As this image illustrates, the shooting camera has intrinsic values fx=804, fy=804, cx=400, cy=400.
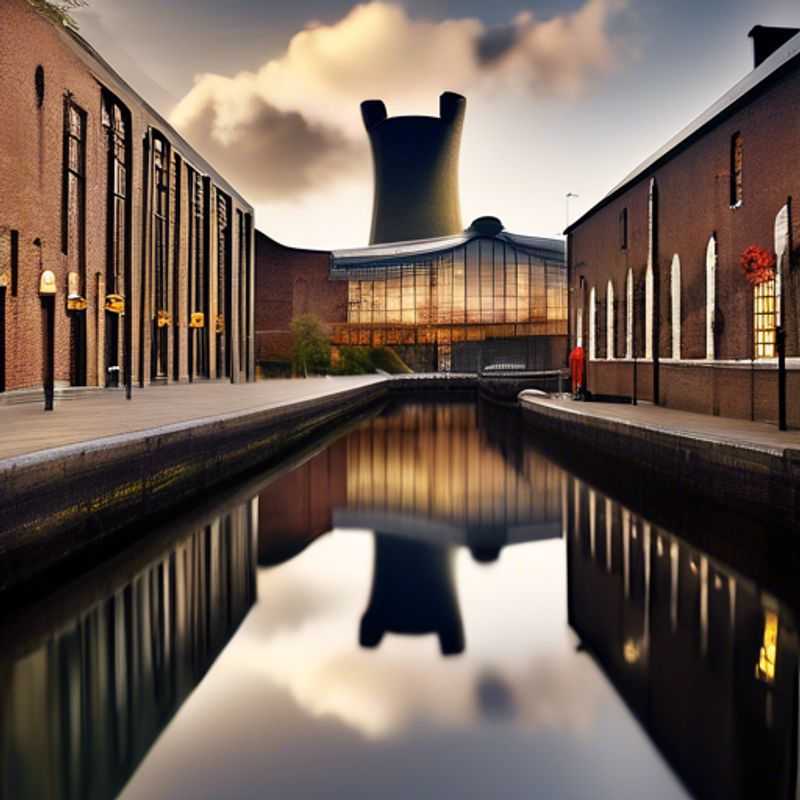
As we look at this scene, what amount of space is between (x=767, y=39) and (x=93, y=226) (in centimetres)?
2189

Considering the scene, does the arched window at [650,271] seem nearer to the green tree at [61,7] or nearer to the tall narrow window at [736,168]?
the tall narrow window at [736,168]

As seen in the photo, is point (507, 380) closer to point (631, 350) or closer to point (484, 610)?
point (631, 350)

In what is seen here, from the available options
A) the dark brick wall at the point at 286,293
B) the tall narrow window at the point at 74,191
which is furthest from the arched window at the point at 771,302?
the dark brick wall at the point at 286,293

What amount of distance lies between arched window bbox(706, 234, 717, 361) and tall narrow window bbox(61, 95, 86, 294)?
18.4 m

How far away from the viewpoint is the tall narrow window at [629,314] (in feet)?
86.4

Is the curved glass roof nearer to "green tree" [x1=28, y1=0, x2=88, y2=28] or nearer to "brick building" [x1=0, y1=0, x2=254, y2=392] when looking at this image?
"brick building" [x1=0, y1=0, x2=254, y2=392]

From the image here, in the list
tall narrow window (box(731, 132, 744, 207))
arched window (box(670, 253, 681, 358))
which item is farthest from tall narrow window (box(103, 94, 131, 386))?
tall narrow window (box(731, 132, 744, 207))

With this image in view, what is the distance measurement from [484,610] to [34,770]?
3.63 meters

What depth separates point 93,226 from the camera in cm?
2738

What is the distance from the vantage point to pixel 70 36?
2508 centimetres

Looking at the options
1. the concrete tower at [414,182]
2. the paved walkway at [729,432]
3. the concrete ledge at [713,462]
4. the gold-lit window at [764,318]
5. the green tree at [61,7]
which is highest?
the concrete tower at [414,182]

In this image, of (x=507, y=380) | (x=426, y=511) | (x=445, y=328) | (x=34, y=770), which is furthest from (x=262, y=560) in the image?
(x=445, y=328)

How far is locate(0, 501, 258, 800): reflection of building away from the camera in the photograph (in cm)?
377

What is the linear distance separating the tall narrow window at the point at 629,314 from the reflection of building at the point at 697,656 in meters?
18.6
